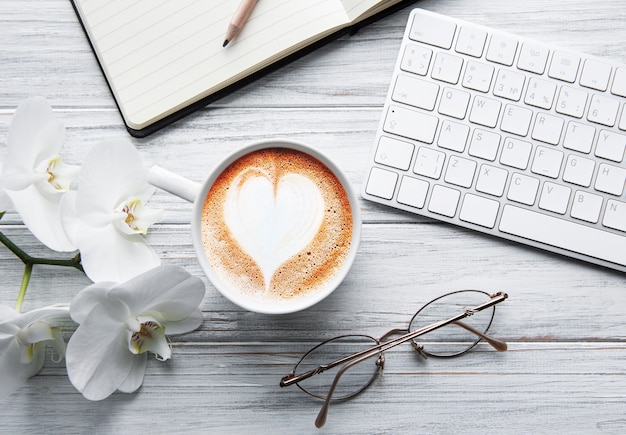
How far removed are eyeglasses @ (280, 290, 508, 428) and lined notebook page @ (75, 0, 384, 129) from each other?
0.32 meters

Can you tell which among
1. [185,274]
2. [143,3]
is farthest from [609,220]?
[143,3]

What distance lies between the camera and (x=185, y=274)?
610 mm

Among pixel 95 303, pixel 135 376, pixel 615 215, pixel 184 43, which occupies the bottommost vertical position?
pixel 135 376

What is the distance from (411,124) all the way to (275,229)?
0.66ft

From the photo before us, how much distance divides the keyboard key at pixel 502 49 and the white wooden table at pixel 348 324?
121mm

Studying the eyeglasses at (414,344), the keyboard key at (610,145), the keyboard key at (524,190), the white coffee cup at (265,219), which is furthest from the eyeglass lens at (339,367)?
the keyboard key at (610,145)

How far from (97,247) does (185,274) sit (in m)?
0.10

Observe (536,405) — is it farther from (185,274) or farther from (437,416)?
(185,274)

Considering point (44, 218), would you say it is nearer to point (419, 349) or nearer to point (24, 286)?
point (24, 286)

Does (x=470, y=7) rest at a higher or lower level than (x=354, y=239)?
higher

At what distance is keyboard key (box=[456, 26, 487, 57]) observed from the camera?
0.70 meters

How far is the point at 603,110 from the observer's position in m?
0.69

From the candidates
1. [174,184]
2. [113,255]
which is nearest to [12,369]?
[113,255]

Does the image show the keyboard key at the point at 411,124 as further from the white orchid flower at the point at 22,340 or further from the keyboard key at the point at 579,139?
the white orchid flower at the point at 22,340
